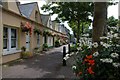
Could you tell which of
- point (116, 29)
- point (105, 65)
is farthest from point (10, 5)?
point (105, 65)

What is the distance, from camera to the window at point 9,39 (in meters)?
12.0

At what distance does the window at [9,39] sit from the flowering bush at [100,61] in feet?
28.2

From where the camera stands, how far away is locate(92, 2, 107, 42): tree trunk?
5906 millimetres

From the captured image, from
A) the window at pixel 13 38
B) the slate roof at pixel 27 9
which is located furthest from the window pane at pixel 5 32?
the slate roof at pixel 27 9

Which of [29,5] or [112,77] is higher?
[29,5]

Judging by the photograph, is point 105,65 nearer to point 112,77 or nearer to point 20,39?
point 112,77

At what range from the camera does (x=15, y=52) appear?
1290 cm

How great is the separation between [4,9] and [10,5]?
1416 millimetres

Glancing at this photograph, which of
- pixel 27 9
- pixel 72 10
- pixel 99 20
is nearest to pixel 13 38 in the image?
pixel 27 9

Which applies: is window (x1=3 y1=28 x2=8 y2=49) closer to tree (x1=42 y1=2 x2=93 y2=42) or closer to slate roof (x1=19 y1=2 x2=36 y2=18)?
slate roof (x1=19 y1=2 x2=36 y2=18)

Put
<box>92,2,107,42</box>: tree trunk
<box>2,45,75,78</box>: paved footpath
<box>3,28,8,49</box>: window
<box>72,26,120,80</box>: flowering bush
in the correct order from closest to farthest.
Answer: <box>72,26,120,80</box>: flowering bush, <box>92,2,107,42</box>: tree trunk, <box>2,45,75,78</box>: paved footpath, <box>3,28,8,49</box>: window

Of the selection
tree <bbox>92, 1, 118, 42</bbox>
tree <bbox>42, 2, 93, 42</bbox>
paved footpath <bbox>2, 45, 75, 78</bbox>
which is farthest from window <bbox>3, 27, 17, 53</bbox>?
tree <bbox>92, 1, 118, 42</bbox>

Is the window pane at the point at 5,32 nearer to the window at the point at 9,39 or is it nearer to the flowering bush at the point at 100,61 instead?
the window at the point at 9,39

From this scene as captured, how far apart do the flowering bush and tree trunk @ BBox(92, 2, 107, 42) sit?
156cm
